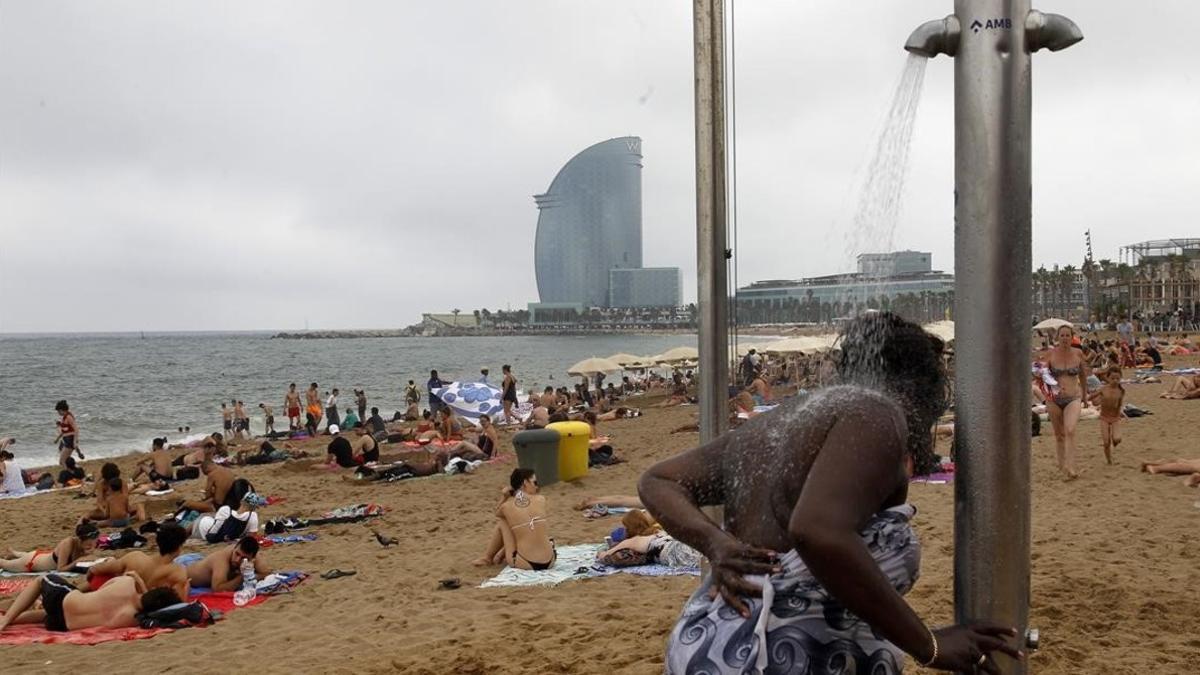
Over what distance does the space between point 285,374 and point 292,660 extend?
72726mm

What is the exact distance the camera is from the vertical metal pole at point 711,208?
13.2 feet

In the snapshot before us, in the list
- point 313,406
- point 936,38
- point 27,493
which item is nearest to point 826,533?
point 936,38

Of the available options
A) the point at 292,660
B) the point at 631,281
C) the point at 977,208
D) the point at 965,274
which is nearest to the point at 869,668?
the point at 965,274

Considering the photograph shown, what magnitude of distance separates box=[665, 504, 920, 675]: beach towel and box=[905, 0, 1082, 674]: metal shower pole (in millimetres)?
292

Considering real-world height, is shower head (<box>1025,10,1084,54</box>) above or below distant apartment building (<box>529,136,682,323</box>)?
below

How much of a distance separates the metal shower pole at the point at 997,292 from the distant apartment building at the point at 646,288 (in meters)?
159

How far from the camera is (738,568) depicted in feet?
5.40

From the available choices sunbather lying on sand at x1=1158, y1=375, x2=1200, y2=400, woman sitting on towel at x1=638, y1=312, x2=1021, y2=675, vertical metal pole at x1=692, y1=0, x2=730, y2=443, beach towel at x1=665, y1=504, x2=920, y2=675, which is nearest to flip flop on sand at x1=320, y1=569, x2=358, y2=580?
vertical metal pole at x1=692, y1=0, x2=730, y2=443

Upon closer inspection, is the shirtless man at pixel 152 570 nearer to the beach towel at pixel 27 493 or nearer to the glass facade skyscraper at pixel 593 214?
the beach towel at pixel 27 493

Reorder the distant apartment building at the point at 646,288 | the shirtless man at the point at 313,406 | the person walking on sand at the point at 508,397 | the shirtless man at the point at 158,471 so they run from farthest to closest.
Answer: the distant apartment building at the point at 646,288 < the shirtless man at the point at 313,406 < the person walking on sand at the point at 508,397 < the shirtless man at the point at 158,471

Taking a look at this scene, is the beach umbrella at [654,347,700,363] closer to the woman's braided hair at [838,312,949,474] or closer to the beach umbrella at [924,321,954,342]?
the beach umbrella at [924,321,954,342]

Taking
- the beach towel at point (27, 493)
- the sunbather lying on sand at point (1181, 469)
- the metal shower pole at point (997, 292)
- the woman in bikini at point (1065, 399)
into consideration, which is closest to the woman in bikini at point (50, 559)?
the beach towel at point (27, 493)

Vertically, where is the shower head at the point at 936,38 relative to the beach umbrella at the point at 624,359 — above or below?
above

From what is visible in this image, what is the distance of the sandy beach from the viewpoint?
4590 mm
